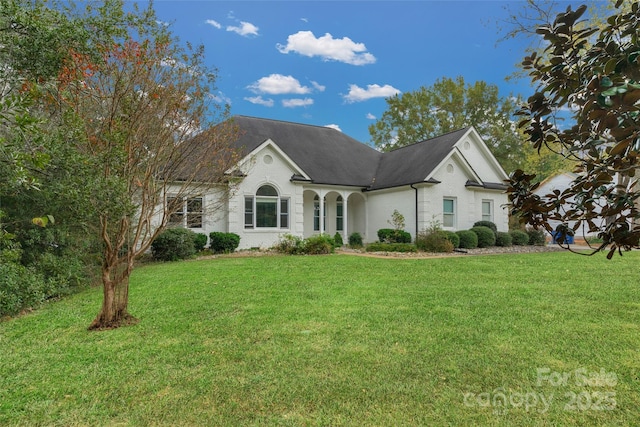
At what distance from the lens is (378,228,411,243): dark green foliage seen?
696 inches

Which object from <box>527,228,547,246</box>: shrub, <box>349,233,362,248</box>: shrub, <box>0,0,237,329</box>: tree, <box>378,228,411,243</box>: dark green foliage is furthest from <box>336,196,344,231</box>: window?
<box>0,0,237,329</box>: tree

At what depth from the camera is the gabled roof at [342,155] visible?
61.0 feet

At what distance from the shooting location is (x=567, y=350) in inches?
162

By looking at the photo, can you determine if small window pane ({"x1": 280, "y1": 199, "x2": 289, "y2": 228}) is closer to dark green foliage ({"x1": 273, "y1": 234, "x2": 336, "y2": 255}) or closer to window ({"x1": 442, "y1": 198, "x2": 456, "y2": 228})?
dark green foliage ({"x1": 273, "y1": 234, "x2": 336, "y2": 255})

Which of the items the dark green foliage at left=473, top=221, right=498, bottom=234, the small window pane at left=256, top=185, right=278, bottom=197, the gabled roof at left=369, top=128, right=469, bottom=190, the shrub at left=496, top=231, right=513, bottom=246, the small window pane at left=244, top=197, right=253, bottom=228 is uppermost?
the gabled roof at left=369, top=128, right=469, bottom=190

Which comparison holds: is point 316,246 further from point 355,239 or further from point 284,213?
point 355,239

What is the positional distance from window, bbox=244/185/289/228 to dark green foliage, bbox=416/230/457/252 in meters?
6.56

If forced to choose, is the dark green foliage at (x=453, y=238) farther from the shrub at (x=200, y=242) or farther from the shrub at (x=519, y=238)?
the shrub at (x=200, y=242)

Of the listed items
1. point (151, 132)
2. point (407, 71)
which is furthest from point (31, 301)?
point (407, 71)

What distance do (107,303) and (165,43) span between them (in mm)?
4074

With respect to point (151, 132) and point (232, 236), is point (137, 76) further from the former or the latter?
point (232, 236)

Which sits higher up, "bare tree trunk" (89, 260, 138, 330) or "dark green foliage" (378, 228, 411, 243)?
"dark green foliage" (378, 228, 411, 243)

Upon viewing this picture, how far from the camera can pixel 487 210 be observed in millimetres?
20422

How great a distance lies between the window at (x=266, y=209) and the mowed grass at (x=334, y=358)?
9.30 m
